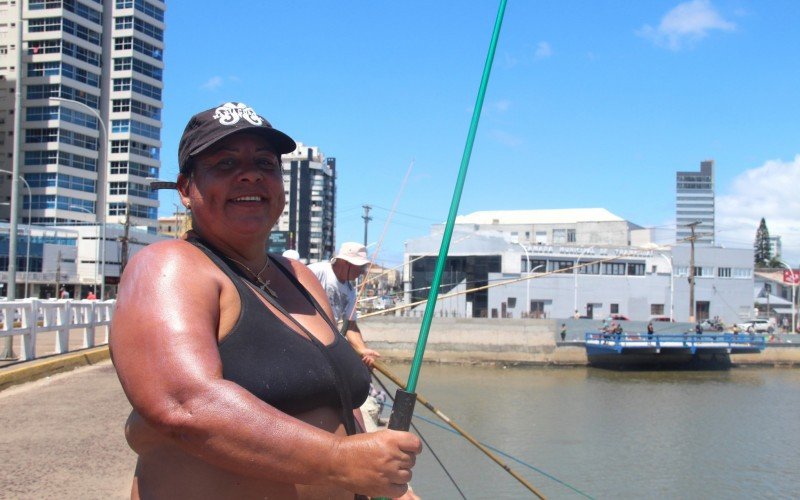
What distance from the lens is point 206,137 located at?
65.1 inches

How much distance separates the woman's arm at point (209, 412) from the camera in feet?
4.24

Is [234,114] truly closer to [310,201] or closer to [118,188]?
[118,188]

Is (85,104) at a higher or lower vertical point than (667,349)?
higher

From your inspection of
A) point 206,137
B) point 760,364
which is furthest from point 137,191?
point 206,137

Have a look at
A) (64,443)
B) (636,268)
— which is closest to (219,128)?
(64,443)

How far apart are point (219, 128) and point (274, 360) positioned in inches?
21.1

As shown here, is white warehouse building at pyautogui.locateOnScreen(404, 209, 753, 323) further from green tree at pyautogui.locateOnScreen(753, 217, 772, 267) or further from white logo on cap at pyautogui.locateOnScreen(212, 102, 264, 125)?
green tree at pyautogui.locateOnScreen(753, 217, 772, 267)

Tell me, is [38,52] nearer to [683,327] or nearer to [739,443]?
[683,327]

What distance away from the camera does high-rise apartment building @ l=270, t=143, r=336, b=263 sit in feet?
340

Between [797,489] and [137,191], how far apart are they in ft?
221

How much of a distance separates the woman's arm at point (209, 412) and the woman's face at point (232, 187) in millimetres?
261

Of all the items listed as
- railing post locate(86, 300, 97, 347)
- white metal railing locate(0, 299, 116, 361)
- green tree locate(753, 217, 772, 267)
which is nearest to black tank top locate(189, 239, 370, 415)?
white metal railing locate(0, 299, 116, 361)

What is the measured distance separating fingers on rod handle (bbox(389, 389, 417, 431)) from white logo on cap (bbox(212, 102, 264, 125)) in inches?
Answer: 27.2

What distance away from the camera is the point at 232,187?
1.68 metres
